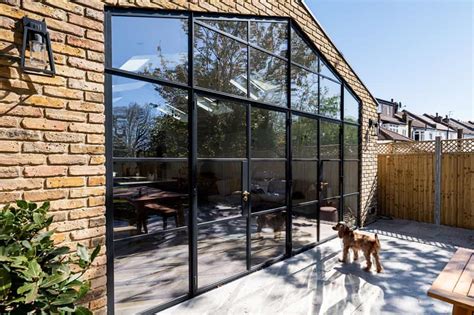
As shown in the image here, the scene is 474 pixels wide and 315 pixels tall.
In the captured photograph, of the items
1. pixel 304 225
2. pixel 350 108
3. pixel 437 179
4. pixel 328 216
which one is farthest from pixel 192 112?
pixel 437 179

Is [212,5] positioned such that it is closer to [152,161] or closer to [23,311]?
[152,161]

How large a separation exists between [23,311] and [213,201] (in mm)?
2188

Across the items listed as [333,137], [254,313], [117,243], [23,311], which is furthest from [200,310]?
[333,137]

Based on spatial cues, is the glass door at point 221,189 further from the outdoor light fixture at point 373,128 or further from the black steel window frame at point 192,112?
the outdoor light fixture at point 373,128

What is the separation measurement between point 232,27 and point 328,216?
3719 millimetres

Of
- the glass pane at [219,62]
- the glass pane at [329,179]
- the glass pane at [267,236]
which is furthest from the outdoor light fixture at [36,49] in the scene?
the glass pane at [329,179]

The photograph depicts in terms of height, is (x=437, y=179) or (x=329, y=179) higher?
(x=329, y=179)

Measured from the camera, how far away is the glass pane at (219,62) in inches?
129

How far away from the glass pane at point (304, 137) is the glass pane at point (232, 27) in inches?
60.0

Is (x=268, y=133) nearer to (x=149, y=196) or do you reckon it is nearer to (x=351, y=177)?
(x=149, y=196)

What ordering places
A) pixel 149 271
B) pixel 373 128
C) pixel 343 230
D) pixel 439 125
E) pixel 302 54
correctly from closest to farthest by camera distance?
pixel 149 271, pixel 343 230, pixel 302 54, pixel 373 128, pixel 439 125

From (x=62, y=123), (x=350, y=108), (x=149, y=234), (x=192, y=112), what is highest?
(x=350, y=108)

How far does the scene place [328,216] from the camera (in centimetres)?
539

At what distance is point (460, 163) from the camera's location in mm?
6363
